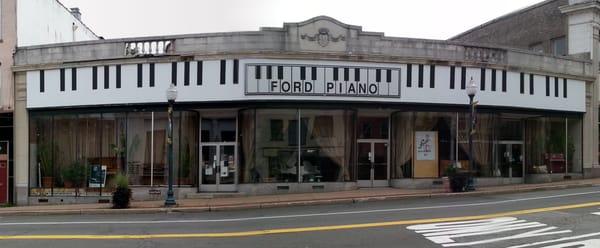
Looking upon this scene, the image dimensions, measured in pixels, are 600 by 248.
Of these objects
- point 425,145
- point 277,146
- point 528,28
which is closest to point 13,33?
point 277,146

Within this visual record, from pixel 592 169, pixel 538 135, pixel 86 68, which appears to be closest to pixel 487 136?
pixel 538 135

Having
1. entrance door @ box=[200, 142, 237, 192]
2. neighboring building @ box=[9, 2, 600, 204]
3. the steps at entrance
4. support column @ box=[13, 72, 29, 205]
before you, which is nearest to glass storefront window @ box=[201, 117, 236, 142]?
neighboring building @ box=[9, 2, 600, 204]

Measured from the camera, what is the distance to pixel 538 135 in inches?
1041

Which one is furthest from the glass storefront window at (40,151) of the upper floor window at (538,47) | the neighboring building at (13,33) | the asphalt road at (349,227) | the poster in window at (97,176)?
the upper floor window at (538,47)

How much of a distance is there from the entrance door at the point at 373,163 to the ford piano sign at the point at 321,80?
2.33m

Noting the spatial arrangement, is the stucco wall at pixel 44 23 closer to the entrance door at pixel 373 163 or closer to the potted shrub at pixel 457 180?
the entrance door at pixel 373 163

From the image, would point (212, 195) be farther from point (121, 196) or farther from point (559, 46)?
point (559, 46)

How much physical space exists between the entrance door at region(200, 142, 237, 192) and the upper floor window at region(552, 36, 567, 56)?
64.9 ft

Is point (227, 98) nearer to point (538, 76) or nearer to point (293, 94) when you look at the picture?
point (293, 94)

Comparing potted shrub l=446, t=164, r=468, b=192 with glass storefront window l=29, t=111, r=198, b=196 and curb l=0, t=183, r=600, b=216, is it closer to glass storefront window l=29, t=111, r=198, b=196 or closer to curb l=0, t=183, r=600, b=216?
curb l=0, t=183, r=600, b=216

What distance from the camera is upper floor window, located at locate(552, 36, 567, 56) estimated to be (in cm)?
3100

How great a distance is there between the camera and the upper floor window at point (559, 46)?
1220 inches

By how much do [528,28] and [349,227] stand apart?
26899 millimetres

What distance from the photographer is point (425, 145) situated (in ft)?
77.8
